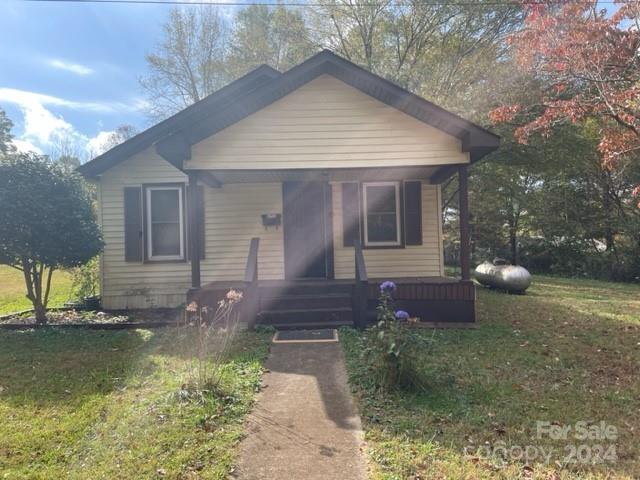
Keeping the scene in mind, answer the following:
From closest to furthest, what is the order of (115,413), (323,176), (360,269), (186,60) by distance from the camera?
(115,413) → (360,269) → (323,176) → (186,60)

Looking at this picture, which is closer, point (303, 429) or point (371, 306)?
point (303, 429)

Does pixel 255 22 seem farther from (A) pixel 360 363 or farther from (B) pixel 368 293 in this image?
(A) pixel 360 363

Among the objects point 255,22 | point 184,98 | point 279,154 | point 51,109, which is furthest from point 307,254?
point 51,109

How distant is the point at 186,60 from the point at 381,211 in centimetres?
1560

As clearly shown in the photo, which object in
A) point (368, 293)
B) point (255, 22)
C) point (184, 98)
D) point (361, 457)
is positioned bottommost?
point (361, 457)

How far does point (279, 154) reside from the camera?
657 centimetres

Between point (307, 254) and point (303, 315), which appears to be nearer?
point (303, 315)

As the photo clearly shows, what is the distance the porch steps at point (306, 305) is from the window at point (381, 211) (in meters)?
1.62

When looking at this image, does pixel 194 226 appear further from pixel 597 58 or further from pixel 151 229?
pixel 597 58

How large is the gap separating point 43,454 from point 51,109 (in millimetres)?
24999

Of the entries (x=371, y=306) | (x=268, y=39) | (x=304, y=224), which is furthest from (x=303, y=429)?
(x=268, y=39)

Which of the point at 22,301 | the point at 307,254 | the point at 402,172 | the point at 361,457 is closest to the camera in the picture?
the point at 361,457

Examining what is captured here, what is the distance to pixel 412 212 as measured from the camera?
823cm

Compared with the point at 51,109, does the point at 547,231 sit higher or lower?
lower
